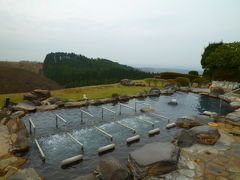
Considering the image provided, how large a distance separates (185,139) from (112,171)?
5004 mm


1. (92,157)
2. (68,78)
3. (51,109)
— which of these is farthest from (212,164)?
(68,78)

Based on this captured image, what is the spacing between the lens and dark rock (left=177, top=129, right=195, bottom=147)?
29.5ft

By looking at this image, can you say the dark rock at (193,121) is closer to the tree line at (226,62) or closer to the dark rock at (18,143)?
the dark rock at (18,143)

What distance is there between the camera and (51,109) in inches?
665

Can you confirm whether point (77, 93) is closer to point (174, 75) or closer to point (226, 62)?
point (174, 75)

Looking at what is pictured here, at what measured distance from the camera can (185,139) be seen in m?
9.15

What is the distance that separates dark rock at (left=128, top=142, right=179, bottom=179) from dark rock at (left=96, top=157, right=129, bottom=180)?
0.58 m

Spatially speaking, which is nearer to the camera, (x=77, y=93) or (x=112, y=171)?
(x=112, y=171)

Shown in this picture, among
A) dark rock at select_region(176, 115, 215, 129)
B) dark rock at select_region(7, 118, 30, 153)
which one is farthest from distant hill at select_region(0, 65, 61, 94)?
dark rock at select_region(176, 115, 215, 129)

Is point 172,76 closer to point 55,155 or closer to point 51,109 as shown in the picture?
point 51,109

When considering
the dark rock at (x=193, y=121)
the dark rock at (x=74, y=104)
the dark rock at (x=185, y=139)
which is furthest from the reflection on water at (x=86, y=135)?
the dark rock at (x=185, y=139)

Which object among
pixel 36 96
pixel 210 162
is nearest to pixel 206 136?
pixel 210 162

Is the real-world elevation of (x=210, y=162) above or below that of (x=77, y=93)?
below

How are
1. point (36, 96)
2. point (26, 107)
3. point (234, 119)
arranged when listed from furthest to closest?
point (36, 96)
point (26, 107)
point (234, 119)
